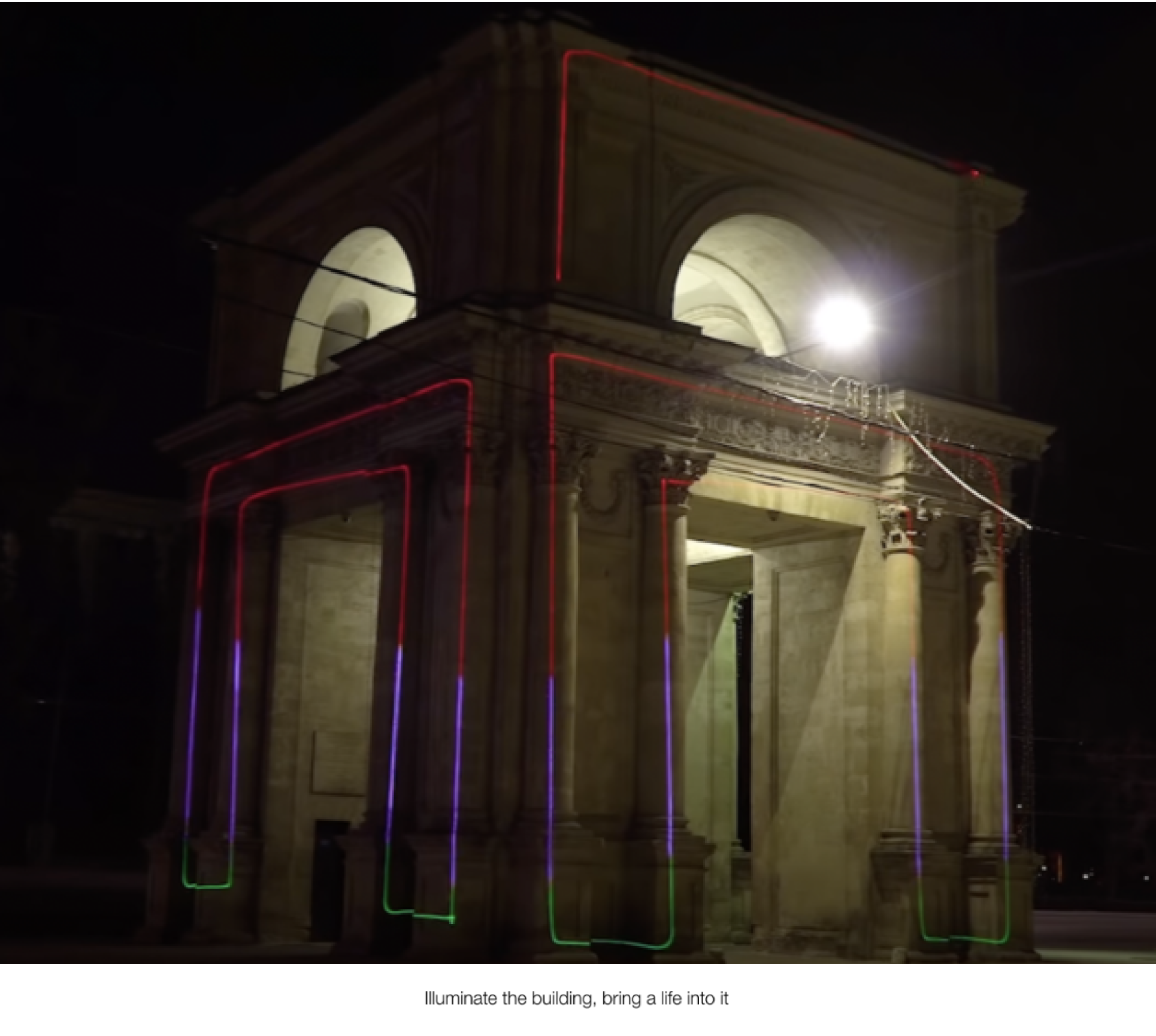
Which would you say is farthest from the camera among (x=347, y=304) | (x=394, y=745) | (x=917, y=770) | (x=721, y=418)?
(x=347, y=304)

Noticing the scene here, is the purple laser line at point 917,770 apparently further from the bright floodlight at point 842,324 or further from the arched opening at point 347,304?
the arched opening at point 347,304

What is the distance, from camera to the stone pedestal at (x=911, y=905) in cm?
2434

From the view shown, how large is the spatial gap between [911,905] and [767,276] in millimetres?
9951

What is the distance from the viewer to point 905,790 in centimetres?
2478

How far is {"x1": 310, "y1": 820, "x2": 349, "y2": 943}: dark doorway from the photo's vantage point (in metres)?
26.3

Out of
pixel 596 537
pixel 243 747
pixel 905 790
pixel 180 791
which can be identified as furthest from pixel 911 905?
pixel 180 791

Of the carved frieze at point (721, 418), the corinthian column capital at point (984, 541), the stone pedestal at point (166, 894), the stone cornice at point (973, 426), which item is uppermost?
the stone cornice at point (973, 426)

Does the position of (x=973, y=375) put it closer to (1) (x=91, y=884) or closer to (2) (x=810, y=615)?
(2) (x=810, y=615)

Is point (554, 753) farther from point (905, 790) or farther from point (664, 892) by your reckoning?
point (905, 790)

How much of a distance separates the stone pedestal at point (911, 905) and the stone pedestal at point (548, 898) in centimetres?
560

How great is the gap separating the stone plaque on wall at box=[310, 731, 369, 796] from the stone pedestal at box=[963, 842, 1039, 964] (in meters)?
9.59

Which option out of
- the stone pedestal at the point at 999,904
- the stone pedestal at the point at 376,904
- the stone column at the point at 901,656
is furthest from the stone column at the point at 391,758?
the stone pedestal at the point at 999,904
